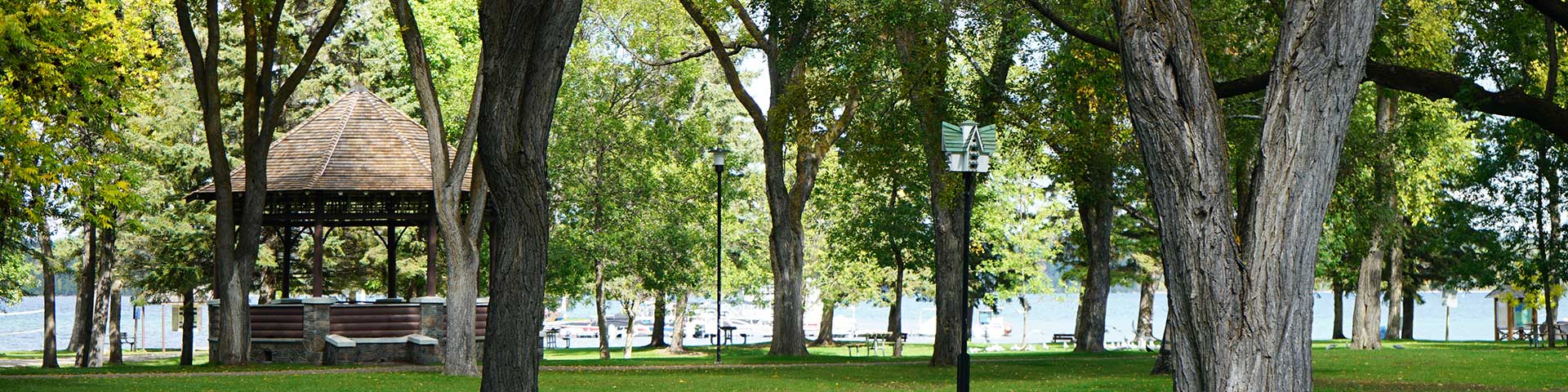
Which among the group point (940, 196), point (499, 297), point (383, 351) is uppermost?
point (940, 196)

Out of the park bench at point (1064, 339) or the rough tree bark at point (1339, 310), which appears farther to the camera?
the rough tree bark at point (1339, 310)

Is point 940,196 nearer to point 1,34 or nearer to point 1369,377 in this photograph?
point 1369,377

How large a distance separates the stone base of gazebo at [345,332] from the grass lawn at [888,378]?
7.83 ft

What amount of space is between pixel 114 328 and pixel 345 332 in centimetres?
1565

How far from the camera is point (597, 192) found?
32938 millimetres

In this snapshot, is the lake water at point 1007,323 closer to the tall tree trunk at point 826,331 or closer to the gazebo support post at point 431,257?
the tall tree trunk at point 826,331

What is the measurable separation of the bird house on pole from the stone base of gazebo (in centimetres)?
1356

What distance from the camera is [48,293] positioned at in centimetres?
3653

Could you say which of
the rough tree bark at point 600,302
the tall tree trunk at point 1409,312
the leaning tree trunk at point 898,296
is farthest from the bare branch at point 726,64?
the tall tree trunk at point 1409,312

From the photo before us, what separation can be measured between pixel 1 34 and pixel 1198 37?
11.6 meters

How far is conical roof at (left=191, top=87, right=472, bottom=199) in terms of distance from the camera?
78.4ft

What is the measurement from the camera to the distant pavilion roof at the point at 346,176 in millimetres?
23969

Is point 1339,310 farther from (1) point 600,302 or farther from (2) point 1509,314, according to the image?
(1) point 600,302

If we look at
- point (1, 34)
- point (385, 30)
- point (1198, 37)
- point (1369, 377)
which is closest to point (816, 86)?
point (1369, 377)
